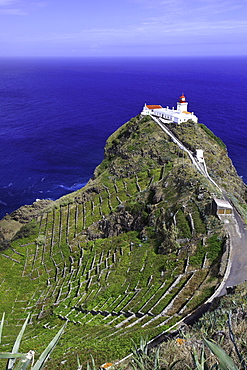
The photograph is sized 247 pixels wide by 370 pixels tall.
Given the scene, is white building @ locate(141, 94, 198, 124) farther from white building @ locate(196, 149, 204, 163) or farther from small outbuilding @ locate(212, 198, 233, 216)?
small outbuilding @ locate(212, 198, 233, 216)

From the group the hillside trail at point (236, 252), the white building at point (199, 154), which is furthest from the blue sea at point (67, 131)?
the hillside trail at point (236, 252)

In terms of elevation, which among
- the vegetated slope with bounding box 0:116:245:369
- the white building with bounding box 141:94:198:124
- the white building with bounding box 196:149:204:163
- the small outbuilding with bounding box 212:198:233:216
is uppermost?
the white building with bounding box 141:94:198:124

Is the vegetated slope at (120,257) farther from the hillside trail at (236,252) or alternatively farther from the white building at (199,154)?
the white building at (199,154)

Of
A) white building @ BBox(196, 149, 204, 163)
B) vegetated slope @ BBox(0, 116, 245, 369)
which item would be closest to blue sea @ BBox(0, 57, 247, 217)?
vegetated slope @ BBox(0, 116, 245, 369)

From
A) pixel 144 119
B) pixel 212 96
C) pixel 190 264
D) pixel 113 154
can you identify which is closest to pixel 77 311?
pixel 190 264

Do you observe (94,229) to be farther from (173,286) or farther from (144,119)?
(144,119)

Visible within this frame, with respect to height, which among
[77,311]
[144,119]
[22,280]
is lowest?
[22,280]

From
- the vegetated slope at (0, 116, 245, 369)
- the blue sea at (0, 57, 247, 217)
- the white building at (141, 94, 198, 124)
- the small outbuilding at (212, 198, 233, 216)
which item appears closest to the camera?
the vegetated slope at (0, 116, 245, 369)

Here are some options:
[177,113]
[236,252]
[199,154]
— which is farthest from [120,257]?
[177,113]
